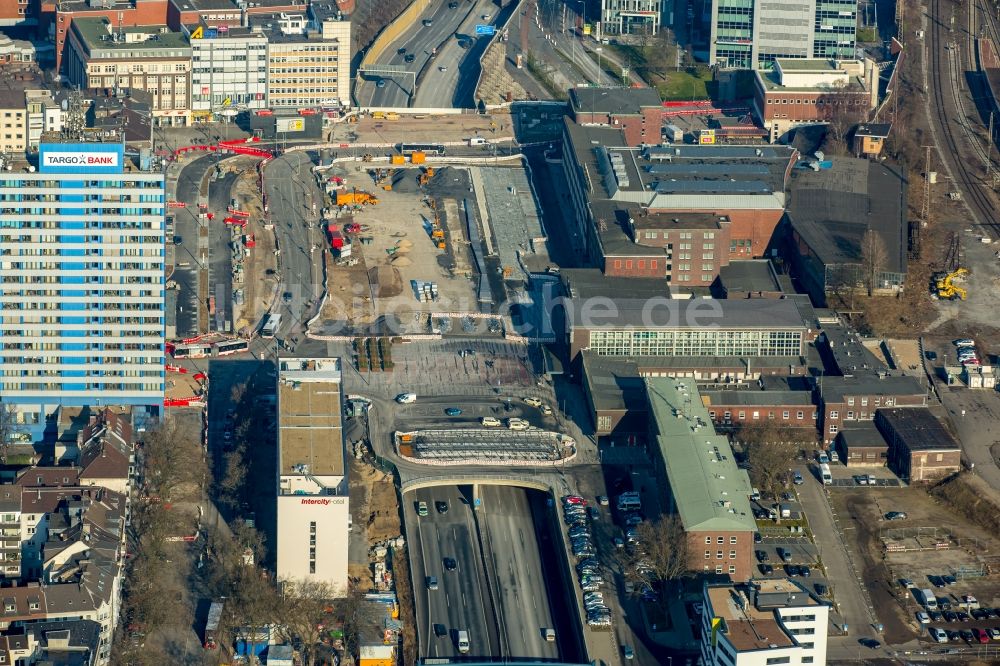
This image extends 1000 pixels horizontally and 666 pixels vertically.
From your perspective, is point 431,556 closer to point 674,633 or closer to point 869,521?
point 674,633

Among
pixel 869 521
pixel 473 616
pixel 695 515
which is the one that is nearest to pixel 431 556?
pixel 473 616

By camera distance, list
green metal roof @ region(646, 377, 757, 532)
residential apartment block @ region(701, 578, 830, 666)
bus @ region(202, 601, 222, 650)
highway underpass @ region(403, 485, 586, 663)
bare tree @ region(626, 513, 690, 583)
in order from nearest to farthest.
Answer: residential apartment block @ region(701, 578, 830, 666), bus @ region(202, 601, 222, 650), highway underpass @ region(403, 485, 586, 663), bare tree @ region(626, 513, 690, 583), green metal roof @ region(646, 377, 757, 532)

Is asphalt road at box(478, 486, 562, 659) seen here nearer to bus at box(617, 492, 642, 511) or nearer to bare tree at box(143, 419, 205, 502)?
bus at box(617, 492, 642, 511)

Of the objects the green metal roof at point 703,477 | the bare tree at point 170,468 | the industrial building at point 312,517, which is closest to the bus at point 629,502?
the green metal roof at point 703,477

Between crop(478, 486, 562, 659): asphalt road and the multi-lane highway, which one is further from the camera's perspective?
crop(478, 486, 562, 659): asphalt road

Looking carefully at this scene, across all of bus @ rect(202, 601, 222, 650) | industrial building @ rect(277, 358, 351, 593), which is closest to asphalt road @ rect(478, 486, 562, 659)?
industrial building @ rect(277, 358, 351, 593)

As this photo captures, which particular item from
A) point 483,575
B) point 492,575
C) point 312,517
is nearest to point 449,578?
point 483,575

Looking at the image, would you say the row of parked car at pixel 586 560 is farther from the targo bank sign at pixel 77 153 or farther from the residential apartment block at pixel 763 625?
the targo bank sign at pixel 77 153
